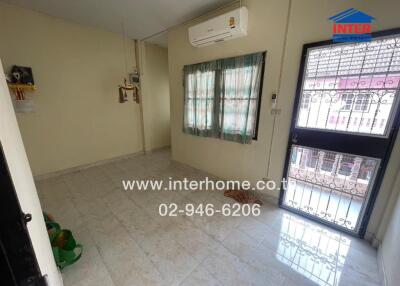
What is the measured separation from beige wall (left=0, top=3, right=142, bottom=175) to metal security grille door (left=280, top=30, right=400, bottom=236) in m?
3.43

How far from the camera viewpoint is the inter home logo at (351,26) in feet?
5.10

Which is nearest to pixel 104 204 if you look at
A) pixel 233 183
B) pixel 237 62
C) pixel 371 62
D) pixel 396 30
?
pixel 233 183

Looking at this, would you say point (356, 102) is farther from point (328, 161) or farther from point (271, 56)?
point (271, 56)

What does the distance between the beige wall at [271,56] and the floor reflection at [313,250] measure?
0.40 m

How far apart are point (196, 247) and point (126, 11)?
335cm

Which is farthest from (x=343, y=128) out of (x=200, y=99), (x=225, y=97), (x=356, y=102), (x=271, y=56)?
(x=200, y=99)

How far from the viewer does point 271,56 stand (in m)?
2.11

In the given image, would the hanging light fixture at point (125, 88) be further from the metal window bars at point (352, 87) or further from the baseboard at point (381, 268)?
the baseboard at point (381, 268)

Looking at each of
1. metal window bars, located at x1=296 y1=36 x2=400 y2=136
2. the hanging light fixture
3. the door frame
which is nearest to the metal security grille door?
metal window bars, located at x1=296 y1=36 x2=400 y2=136

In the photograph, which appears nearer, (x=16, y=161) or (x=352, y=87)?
(x=16, y=161)

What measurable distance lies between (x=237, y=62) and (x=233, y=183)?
1.83 meters

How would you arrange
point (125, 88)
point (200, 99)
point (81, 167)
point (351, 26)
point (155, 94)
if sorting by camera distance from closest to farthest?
point (351, 26) < point (200, 99) < point (125, 88) < point (81, 167) < point (155, 94)

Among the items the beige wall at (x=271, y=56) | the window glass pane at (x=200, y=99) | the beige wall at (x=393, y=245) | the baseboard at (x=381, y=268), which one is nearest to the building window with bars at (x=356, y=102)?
the beige wall at (x=271, y=56)

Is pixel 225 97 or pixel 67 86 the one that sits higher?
pixel 67 86
